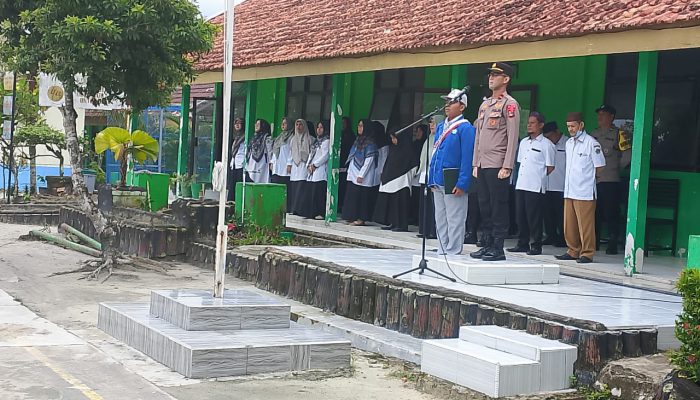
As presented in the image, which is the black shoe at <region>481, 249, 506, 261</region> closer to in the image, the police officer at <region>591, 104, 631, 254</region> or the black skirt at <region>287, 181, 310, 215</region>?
the police officer at <region>591, 104, 631, 254</region>

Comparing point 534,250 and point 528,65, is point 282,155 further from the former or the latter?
point 534,250

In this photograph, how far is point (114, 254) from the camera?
1216 centimetres

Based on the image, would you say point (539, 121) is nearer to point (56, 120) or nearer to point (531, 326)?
point (531, 326)

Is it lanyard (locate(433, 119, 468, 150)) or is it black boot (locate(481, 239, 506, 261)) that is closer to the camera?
black boot (locate(481, 239, 506, 261))

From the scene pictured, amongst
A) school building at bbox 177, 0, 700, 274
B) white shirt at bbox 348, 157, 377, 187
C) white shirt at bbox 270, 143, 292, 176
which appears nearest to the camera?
school building at bbox 177, 0, 700, 274

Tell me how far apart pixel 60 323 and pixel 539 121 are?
5.77 m

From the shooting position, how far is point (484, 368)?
20.9 ft

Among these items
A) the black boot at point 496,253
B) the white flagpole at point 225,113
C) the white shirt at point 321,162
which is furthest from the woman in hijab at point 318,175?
the white flagpole at point 225,113

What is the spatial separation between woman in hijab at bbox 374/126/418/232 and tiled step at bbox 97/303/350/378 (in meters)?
6.15

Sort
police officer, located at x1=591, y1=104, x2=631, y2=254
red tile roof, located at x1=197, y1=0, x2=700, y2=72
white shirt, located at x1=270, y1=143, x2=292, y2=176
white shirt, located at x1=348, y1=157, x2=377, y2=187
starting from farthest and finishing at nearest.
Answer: white shirt, located at x1=270, y1=143, x2=292, y2=176 < white shirt, located at x1=348, y1=157, x2=377, y2=187 < police officer, located at x1=591, y1=104, x2=631, y2=254 < red tile roof, located at x1=197, y1=0, x2=700, y2=72

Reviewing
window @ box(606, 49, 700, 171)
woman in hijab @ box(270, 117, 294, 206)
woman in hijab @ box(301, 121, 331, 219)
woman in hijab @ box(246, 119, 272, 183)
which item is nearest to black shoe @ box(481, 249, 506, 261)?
window @ box(606, 49, 700, 171)

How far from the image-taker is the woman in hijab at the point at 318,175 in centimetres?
1559

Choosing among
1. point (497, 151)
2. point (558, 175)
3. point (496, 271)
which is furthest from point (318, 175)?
point (496, 271)

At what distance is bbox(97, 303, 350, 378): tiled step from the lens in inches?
269
